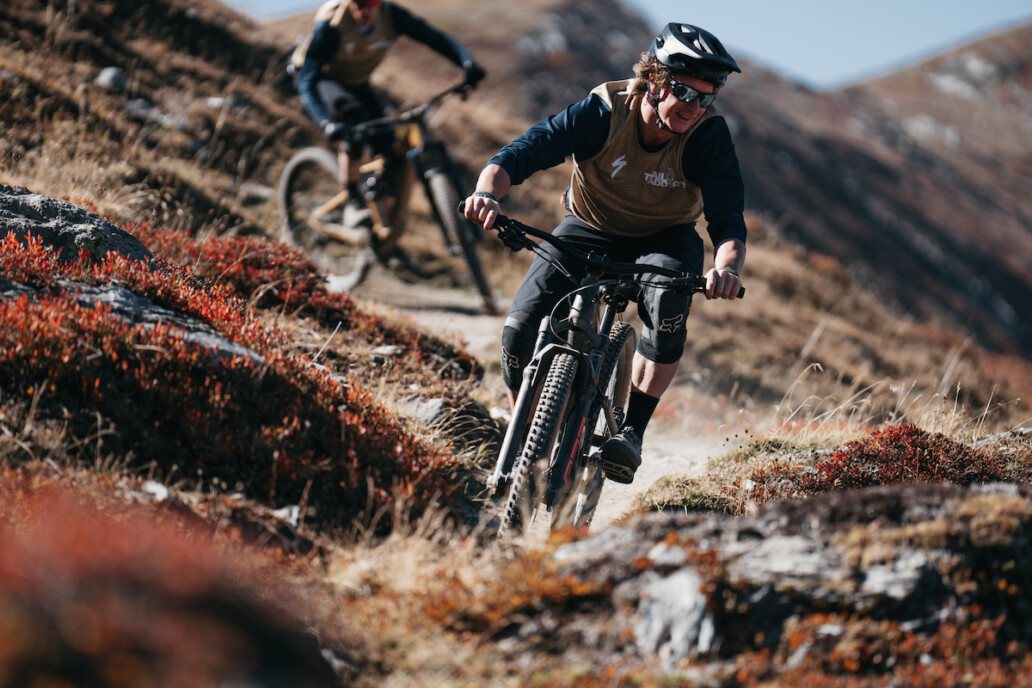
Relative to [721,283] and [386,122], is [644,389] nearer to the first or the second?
[721,283]

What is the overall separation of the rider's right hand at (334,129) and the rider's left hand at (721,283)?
5160 mm

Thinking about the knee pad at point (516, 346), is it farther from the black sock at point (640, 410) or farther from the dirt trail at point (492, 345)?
the dirt trail at point (492, 345)

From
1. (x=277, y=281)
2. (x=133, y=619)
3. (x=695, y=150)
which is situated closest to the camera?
(x=133, y=619)

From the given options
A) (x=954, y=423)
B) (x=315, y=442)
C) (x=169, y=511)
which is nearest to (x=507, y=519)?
(x=315, y=442)

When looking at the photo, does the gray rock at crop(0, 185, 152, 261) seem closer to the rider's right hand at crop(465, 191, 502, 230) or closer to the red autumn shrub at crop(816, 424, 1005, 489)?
the rider's right hand at crop(465, 191, 502, 230)

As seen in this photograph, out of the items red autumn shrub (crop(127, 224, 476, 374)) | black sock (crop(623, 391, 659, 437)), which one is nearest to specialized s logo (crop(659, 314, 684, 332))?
black sock (crop(623, 391, 659, 437))

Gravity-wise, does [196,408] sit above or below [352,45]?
below

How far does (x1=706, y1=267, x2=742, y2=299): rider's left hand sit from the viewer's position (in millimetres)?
3588

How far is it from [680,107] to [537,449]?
199 centimetres

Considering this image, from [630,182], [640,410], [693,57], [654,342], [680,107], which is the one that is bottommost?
[640,410]

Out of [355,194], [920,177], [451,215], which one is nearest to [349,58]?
[355,194]

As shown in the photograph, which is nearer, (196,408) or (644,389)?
(196,408)

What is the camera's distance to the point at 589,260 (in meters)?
3.82

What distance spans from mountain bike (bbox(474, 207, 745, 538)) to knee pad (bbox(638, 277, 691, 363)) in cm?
12
